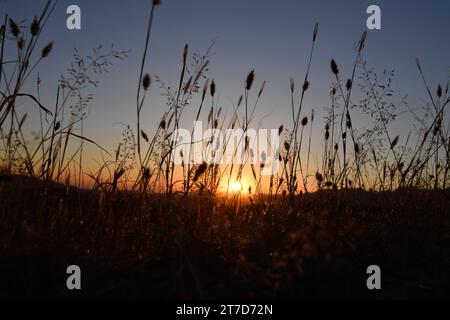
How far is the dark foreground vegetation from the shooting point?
1.33 m

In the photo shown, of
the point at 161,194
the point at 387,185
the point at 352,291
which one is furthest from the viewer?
the point at 387,185

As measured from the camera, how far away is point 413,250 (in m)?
1.83

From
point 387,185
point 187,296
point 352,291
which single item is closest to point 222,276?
point 187,296

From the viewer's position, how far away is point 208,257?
5.19 feet

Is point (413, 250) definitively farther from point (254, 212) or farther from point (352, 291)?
point (254, 212)

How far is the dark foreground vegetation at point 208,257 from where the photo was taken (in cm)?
133

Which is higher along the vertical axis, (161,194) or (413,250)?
(161,194)

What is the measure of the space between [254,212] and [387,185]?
1332mm

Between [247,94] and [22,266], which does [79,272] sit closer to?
[22,266]
